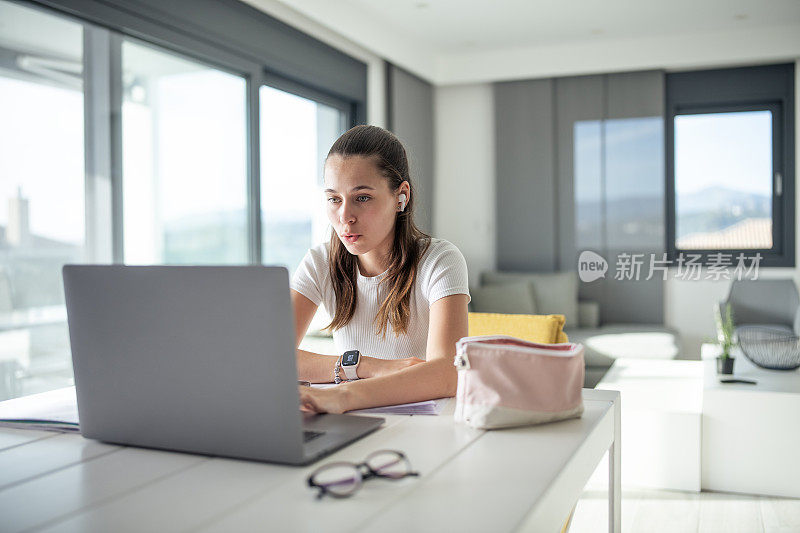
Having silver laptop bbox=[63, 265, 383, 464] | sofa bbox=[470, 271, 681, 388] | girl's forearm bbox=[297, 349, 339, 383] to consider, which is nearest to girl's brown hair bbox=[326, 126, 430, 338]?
girl's forearm bbox=[297, 349, 339, 383]

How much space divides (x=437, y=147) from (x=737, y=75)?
237 centimetres

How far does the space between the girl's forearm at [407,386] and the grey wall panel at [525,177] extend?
435 centimetres

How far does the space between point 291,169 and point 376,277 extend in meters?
2.85

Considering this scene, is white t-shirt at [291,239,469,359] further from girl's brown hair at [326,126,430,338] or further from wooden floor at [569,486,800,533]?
wooden floor at [569,486,800,533]

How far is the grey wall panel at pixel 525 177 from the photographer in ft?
18.2

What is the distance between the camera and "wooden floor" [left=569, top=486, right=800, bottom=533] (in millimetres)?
2424

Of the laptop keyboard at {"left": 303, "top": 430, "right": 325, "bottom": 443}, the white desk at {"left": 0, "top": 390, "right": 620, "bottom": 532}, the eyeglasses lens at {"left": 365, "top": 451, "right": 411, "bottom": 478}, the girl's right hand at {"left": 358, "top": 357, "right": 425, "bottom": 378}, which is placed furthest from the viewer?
the girl's right hand at {"left": 358, "top": 357, "right": 425, "bottom": 378}

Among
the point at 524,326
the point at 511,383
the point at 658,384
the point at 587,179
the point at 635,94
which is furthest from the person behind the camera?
the point at 587,179

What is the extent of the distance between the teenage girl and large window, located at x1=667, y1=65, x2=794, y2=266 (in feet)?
14.0

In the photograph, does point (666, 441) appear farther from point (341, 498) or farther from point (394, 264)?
point (341, 498)

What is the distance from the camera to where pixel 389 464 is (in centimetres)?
86

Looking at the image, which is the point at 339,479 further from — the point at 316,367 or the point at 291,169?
the point at 291,169

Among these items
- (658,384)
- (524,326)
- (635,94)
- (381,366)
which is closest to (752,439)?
(658,384)

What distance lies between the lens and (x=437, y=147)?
6031 millimetres
